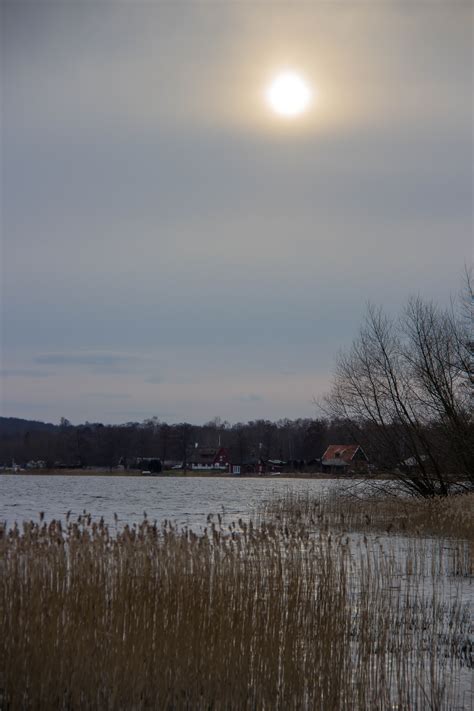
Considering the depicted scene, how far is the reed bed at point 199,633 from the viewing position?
6.79 metres

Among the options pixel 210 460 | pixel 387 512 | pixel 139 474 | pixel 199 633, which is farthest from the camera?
pixel 210 460

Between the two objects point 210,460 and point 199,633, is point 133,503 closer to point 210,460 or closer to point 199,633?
point 199,633

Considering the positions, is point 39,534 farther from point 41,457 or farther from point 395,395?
point 41,457

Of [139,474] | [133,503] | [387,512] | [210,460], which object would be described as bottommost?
[133,503]

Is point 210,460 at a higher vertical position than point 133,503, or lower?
higher

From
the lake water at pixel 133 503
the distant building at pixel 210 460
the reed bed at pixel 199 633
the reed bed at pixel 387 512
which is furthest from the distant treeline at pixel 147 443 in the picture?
the reed bed at pixel 199 633

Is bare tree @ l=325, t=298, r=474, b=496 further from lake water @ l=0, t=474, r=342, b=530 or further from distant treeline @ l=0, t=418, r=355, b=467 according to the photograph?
distant treeline @ l=0, t=418, r=355, b=467

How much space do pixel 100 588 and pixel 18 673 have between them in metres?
1.19

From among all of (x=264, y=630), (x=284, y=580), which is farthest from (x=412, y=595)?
(x=264, y=630)

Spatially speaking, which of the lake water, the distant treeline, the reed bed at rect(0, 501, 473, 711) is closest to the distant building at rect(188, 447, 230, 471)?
the distant treeline

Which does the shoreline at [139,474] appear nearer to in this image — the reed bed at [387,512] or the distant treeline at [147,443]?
the distant treeline at [147,443]

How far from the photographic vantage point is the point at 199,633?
24.1 ft

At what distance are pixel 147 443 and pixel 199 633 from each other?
337 ft

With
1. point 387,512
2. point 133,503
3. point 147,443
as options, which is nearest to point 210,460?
point 147,443
